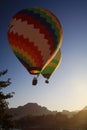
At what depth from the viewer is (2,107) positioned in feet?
119

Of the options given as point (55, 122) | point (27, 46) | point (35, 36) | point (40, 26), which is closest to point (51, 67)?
point (27, 46)

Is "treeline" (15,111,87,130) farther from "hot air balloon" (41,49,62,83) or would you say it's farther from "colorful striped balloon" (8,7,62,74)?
"colorful striped balloon" (8,7,62,74)

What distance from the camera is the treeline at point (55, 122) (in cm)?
12431

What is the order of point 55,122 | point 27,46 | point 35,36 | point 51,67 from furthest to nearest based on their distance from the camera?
point 55,122 < point 51,67 < point 27,46 < point 35,36

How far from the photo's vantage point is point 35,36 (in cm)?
3416

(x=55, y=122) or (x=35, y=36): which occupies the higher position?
(x=35, y=36)

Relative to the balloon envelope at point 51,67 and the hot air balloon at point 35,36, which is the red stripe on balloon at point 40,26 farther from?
the balloon envelope at point 51,67

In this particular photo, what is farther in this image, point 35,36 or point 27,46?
point 27,46

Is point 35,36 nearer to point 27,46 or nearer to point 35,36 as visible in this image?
point 35,36

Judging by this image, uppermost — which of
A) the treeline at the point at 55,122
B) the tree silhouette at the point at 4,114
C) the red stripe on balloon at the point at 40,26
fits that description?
the red stripe on balloon at the point at 40,26

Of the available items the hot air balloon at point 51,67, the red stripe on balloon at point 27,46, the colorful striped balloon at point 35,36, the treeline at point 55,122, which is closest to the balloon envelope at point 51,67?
the hot air balloon at point 51,67

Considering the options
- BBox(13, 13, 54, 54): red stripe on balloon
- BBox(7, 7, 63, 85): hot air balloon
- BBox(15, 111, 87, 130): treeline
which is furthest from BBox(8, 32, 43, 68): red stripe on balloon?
BBox(15, 111, 87, 130): treeline

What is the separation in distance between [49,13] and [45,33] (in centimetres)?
255

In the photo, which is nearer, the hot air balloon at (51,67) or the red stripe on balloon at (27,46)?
A: the red stripe on balloon at (27,46)
